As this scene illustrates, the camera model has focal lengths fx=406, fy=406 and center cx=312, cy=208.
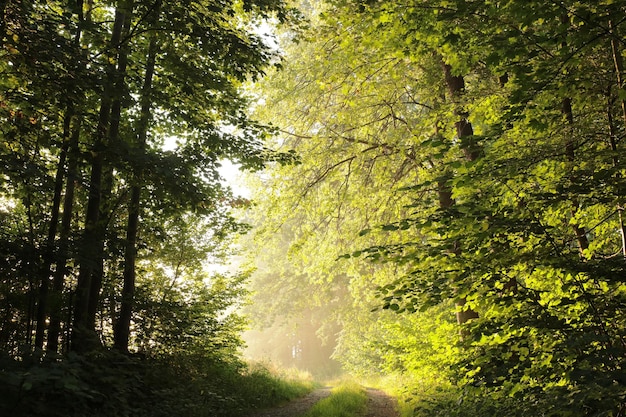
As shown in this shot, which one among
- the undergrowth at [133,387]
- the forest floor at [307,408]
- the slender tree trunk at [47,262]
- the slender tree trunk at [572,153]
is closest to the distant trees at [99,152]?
the slender tree trunk at [47,262]

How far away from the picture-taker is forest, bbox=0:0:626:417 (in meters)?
3.51

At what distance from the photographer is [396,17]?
15.3ft

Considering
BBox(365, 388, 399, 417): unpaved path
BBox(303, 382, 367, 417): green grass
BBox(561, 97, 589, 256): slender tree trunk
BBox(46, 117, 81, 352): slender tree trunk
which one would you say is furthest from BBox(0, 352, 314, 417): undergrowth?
BBox(561, 97, 589, 256): slender tree trunk

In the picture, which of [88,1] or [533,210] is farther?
[88,1]

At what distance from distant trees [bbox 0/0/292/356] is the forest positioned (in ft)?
0.15

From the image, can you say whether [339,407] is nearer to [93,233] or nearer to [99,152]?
[93,233]

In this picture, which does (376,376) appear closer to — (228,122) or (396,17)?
(228,122)

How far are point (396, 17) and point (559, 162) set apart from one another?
93.5 inches

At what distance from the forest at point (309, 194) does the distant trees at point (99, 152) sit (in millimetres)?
44

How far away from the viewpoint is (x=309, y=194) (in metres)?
11.0

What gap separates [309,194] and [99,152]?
236 inches

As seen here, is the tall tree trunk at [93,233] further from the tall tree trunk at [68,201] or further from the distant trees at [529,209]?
the distant trees at [529,209]

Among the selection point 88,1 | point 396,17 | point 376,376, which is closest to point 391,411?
point 396,17

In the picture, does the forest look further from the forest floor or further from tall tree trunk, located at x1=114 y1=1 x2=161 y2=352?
the forest floor
